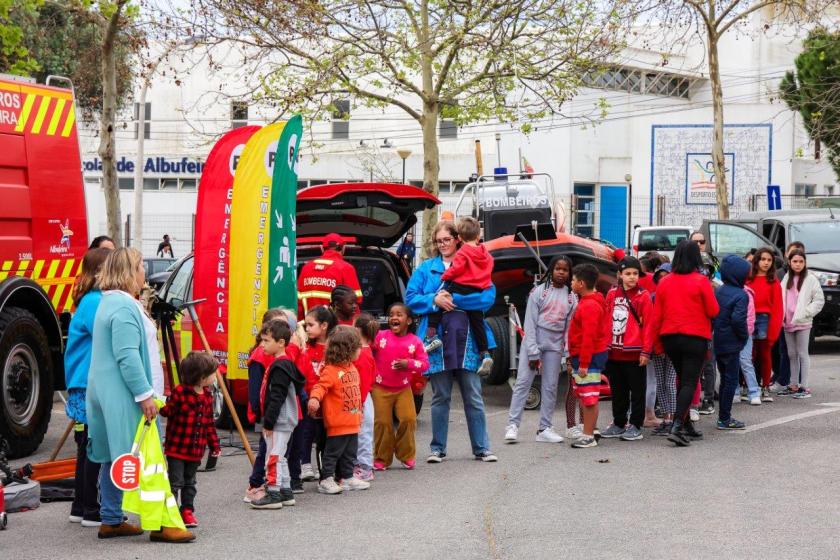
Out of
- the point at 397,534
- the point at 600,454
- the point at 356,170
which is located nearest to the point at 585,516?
the point at 397,534

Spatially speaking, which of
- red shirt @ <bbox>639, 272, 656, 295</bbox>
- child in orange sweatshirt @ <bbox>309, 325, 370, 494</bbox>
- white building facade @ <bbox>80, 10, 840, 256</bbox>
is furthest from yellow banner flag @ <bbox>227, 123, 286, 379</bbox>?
white building facade @ <bbox>80, 10, 840, 256</bbox>

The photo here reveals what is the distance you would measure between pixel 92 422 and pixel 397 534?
189 cm

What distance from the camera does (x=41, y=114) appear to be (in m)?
11.2

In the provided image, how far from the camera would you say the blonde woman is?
726 centimetres

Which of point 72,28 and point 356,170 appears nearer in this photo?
point 72,28

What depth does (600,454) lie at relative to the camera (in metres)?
10.6

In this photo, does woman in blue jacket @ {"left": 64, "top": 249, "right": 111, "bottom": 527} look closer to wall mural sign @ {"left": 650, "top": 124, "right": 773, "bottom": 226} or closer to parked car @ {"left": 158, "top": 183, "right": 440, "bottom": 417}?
parked car @ {"left": 158, "top": 183, "right": 440, "bottom": 417}

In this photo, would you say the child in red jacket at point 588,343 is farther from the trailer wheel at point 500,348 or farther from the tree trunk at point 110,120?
the tree trunk at point 110,120

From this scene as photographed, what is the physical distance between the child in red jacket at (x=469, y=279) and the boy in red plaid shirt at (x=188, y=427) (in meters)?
2.73

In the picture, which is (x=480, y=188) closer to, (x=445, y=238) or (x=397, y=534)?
(x=445, y=238)

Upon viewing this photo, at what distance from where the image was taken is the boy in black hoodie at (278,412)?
330 inches

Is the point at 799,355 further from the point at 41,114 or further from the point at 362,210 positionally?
the point at 41,114

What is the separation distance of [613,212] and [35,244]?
134 ft

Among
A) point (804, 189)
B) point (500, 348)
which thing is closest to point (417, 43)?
point (500, 348)
